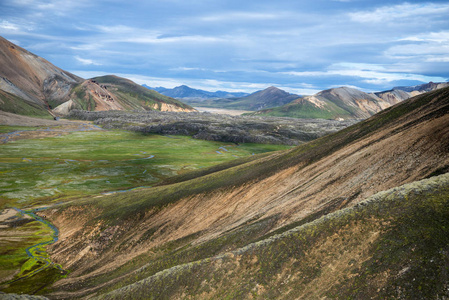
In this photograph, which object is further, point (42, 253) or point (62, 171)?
point (62, 171)

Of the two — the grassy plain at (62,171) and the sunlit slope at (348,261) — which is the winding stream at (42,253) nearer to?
the grassy plain at (62,171)

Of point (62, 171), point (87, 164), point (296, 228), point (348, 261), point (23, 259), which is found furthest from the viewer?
point (87, 164)

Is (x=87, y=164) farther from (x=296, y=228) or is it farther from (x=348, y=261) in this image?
(x=348, y=261)

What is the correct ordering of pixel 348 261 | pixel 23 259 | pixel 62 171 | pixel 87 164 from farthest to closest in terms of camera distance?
pixel 87 164
pixel 62 171
pixel 23 259
pixel 348 261

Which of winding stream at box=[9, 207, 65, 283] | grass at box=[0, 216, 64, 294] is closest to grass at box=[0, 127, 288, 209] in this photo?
grass at box=[0, 216, 64, 294]

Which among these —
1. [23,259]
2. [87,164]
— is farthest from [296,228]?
[87,164]

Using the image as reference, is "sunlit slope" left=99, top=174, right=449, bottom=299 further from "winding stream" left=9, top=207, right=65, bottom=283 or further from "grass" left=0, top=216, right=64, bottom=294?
"winding stream" left=9, top=207, right=65, bottom=283

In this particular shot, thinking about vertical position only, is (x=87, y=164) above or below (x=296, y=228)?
below

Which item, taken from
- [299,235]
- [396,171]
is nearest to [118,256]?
[299,235]

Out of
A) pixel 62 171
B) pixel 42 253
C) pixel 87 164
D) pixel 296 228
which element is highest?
pixel 296 228
